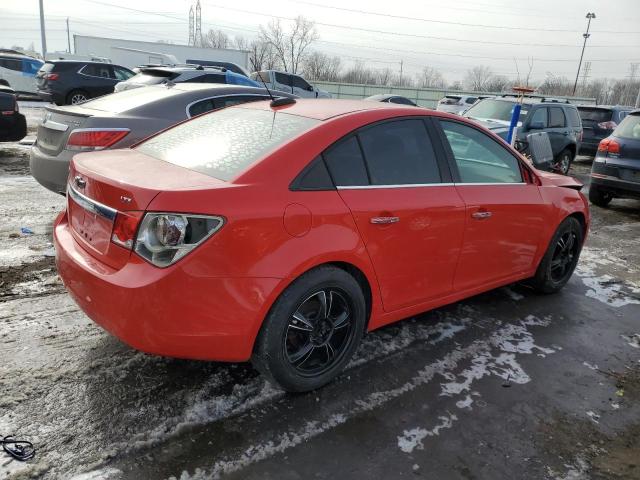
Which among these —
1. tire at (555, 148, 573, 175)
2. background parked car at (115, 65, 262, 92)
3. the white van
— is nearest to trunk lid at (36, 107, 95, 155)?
background parked car at (115, 65, 262, 92)

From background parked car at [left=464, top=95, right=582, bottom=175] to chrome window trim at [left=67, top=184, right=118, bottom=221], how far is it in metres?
8.34

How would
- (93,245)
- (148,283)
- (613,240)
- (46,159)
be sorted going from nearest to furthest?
(148,283), (93,245), (46,159), (613,240)

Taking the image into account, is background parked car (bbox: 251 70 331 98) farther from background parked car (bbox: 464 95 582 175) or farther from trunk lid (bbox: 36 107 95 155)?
trunk lid (bbox: 36 107 95 155)

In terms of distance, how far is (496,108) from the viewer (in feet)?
36.2

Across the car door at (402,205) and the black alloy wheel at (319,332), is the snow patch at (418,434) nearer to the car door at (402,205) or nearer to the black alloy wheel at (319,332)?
the black alloy wheel at (319,332)

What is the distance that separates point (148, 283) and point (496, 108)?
1040 centimetres

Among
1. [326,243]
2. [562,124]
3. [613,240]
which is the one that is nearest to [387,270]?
[326,243]

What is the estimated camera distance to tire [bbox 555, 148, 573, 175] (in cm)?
1200

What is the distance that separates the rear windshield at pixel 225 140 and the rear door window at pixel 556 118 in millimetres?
10049

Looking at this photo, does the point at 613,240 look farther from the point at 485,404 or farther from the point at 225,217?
the point at 225,217

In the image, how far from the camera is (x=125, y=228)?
2.39 metres

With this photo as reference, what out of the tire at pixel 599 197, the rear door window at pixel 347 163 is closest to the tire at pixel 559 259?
the rear door window at pixel 347 163

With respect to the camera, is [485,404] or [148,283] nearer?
[148,283]

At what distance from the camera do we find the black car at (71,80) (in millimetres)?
16766
